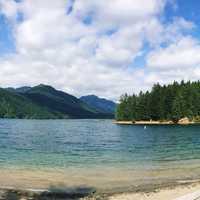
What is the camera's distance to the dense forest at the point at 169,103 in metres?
171

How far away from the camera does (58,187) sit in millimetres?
27266

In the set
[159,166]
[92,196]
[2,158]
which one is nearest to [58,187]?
[92,196]

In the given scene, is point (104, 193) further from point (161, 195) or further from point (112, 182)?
point (112, 182)

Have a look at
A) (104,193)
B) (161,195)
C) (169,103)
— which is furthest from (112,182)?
(169,103)

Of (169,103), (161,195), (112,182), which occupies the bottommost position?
(112,182)

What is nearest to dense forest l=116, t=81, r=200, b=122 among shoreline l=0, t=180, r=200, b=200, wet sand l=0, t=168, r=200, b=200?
wet sand l=0, t=168, r=200, b=200

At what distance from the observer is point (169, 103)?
182 meters

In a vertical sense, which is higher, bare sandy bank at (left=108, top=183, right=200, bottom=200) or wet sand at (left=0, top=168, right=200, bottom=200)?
bare sandy bank at (left=108, top=183, right=200, bottom=200)

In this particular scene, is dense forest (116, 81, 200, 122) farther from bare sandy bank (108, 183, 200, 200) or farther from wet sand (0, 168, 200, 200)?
bare sandy bank (108, 183, 200, 200)

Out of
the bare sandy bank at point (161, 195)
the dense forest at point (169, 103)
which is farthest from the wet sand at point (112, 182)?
the dense forest at point (169, 103)

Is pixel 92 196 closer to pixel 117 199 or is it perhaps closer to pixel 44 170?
pixel 117 199

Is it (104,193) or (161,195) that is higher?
(161,195)

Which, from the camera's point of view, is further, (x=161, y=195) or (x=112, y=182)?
(x=112, y=182)

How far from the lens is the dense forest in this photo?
171125 millimetres
